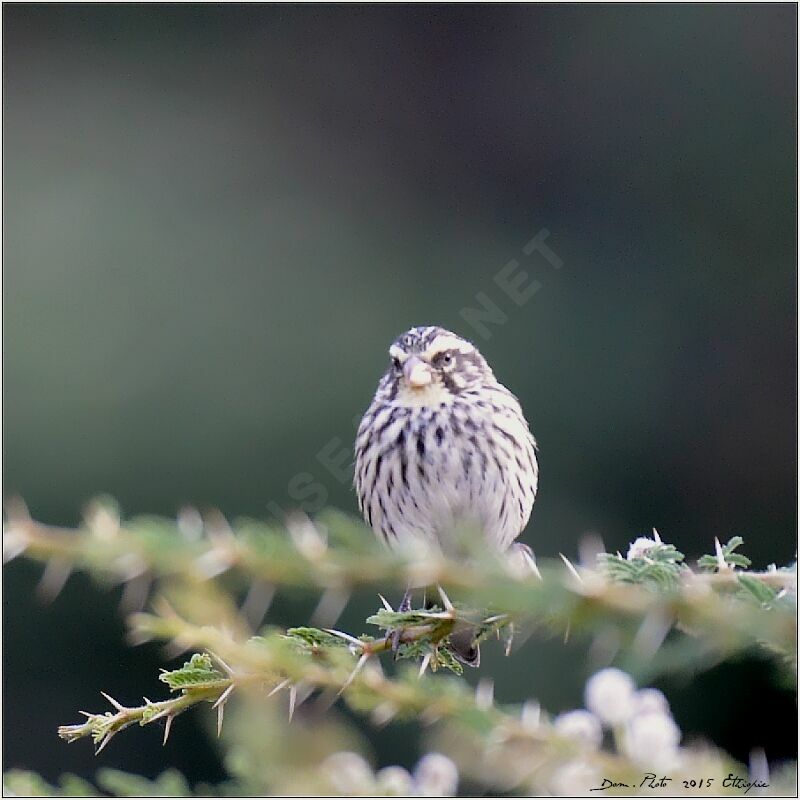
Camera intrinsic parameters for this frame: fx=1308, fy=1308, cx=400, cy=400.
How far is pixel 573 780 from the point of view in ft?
5.18

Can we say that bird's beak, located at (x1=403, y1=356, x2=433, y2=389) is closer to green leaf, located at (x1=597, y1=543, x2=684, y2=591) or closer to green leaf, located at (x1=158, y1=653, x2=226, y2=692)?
green leaf, located at (x1=597, y1=543, x2=684, y2=591)

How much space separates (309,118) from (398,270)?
360cm

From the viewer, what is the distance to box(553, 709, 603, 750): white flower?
64.8 inches

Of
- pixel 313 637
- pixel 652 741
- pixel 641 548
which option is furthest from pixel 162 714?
pixel 641 548

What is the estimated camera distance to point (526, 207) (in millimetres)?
16438

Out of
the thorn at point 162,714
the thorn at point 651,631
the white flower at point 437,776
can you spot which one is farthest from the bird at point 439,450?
the thorn at point 651,631

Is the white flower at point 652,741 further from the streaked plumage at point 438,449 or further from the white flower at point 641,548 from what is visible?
the streaked plumage at point 438,449

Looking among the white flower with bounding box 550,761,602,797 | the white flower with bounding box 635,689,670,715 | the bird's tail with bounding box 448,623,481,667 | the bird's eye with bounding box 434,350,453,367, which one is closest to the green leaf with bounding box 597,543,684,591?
the white flower with bounding box 635,689,670,715

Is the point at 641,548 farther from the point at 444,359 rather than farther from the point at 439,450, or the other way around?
the point at 444,359

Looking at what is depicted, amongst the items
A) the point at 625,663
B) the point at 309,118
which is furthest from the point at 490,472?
the point at 309,118

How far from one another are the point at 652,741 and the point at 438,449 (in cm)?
403

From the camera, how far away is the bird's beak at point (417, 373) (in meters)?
5.85

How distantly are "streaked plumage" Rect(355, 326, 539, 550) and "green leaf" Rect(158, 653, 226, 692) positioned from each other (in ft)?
9.70

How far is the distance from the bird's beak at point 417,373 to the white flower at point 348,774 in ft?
13.8
